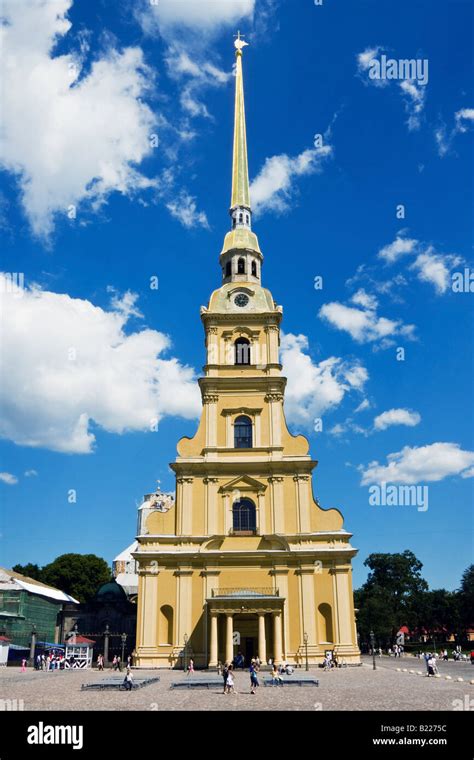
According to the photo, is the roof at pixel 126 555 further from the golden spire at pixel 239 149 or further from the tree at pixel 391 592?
the golden spire at pixel 239 149

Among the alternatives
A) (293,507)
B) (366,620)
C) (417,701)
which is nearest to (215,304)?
(293,507)

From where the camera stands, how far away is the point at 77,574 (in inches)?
3337

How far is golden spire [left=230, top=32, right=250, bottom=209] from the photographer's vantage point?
56.0m

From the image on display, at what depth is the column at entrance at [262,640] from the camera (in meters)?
36.5

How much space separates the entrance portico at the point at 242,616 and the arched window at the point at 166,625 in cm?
331

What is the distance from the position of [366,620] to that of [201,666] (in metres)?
42.2

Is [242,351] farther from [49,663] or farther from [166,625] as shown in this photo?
[49,663]

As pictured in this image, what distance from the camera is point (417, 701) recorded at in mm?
20750

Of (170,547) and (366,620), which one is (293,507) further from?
(366,620)

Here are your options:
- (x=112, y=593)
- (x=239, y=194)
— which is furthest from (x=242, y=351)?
(x=112, y=593)

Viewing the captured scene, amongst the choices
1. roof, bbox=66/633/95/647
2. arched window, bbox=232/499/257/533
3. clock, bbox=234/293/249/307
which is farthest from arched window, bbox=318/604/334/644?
clock, bbox=234/293/249/307

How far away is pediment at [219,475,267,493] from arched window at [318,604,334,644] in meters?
8.55

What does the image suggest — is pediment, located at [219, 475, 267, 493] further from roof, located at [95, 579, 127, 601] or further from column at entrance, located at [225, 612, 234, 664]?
roof, located at [95, 579, 127, 601]
